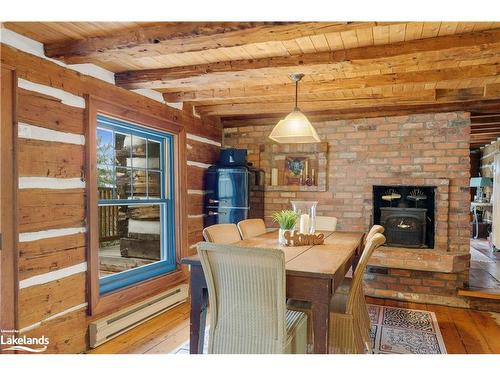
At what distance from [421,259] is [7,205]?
4017mm

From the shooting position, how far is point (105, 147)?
3.21 m

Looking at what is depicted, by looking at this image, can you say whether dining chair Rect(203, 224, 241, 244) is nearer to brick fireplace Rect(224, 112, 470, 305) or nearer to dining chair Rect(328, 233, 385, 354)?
dining chair Rect(328, 233, 385, 354)

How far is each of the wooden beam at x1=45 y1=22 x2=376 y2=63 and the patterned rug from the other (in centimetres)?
214

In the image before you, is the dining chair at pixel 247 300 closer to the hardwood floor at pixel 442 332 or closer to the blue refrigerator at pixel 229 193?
the hardwood floor at pixel 442 332

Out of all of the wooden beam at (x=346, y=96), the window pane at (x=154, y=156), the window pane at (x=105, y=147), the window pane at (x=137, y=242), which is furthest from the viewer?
the window pane at (x=137, y=242)

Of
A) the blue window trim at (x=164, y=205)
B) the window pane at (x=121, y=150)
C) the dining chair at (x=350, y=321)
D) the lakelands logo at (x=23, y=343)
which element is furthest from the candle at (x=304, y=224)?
the window pane at (x=121, y=150)

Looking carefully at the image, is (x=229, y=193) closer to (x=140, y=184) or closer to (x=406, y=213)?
(x=140, y=184)

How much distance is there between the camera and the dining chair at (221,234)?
273cm

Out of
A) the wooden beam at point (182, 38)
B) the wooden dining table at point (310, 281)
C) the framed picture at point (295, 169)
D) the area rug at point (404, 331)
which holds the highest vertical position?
the wooden beam at point (182, 38)

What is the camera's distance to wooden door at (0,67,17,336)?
6.76ft

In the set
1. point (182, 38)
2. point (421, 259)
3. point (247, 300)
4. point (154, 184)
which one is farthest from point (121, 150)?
point (421, 259)

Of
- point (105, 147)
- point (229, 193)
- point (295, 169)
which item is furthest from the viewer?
point (295, 169)

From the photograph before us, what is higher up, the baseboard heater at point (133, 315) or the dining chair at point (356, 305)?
the dining chair at point (356, 305)

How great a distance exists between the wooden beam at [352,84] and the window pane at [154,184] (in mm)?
840
